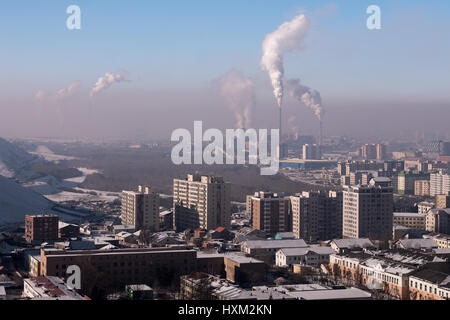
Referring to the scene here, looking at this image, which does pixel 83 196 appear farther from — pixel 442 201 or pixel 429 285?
pixel 429 285

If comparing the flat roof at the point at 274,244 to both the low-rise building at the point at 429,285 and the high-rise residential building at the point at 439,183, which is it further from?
the high-rise residential building at the point at 439,183

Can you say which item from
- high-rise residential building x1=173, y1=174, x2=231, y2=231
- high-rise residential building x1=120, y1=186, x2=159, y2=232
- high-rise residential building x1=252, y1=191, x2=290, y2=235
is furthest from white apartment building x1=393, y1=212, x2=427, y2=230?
high-rise residential building x1=120, y1=186, x2=159, y2=232

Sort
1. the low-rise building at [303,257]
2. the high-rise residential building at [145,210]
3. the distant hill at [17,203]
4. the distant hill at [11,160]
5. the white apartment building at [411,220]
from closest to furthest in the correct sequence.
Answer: the low-rise building at [303,257] → the high-rise residential building at [145,210] → the white apartment building at [411,220] → the distant hill at [17,203] → the distant hill at [11,160]

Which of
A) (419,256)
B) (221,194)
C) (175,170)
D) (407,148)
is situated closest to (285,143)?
(175,170)

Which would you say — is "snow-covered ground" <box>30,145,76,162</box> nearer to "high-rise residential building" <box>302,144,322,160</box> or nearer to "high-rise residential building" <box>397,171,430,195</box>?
"high-rise residential building" <box>302,144,322,160</box>

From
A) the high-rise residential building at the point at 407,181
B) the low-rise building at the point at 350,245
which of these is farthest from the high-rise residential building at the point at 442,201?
the high-rise residential building at the point at 407,181

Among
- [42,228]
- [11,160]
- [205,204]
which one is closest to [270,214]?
[205,204]
